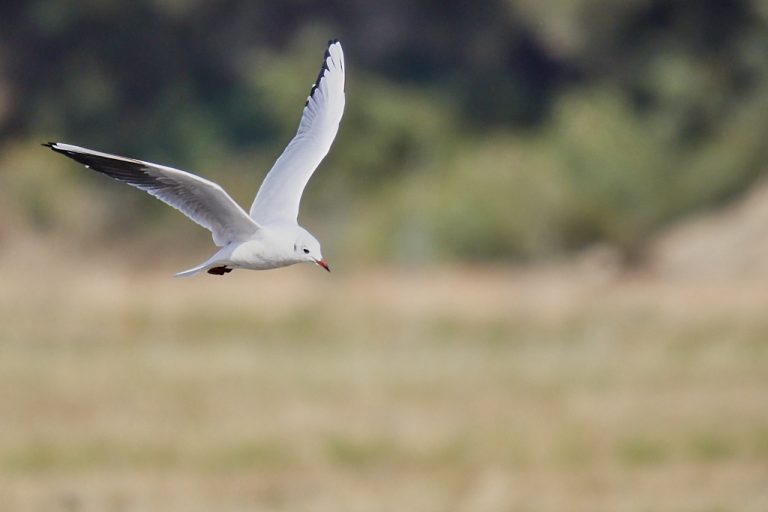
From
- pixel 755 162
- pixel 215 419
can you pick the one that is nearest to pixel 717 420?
pixel 215 419

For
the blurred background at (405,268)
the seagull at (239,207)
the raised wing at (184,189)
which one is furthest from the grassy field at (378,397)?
the raised wing at (184,189)

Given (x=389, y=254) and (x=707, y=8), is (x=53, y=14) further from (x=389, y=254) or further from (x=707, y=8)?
(x=707, y=8)

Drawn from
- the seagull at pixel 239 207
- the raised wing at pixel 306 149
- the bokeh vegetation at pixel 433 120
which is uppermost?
the bokeh vegetation at pixel 433 120

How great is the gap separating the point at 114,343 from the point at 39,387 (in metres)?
2.35

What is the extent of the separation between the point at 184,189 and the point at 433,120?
70.2 feet

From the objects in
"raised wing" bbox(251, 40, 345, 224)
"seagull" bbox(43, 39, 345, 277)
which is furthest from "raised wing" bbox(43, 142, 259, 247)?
"raised wing" bbox(251, 40, 345, 224)

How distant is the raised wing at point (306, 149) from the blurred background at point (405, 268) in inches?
211

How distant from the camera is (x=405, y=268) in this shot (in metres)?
20.7

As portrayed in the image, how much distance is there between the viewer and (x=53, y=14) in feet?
78.4

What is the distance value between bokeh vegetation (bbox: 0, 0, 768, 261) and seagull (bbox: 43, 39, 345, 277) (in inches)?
678

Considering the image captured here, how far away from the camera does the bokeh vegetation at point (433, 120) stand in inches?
876

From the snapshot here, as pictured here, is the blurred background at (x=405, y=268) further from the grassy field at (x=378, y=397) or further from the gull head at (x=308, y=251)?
the gull head at (x=308, y=251)

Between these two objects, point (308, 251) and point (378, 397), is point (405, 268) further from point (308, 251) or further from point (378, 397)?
point (308, 251)

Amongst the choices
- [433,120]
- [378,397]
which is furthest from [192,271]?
[433,120]
